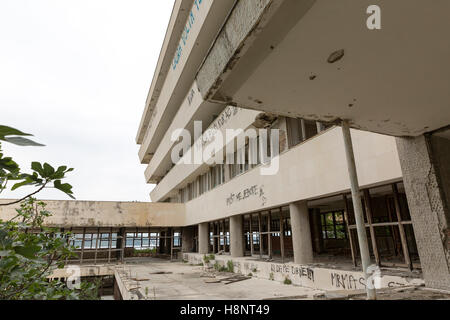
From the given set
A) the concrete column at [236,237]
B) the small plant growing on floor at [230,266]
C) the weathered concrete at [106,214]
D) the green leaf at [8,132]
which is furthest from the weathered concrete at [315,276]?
the weathered concrete at [106,214]

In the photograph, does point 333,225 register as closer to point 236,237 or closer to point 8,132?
point 236,237

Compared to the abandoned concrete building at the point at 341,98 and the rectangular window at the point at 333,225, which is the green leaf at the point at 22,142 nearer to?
the abandoned concrete building at the point at 341,98

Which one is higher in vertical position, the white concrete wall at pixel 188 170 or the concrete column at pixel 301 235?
the white concrete wall at pixel 188 170

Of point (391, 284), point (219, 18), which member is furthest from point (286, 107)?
point (219, 18)

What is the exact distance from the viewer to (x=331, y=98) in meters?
3.16

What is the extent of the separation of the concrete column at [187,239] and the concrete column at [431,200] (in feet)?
62.2

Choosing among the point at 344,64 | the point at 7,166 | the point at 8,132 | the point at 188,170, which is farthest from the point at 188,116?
the point at 8,132

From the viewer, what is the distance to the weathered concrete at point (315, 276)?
5.41 metres

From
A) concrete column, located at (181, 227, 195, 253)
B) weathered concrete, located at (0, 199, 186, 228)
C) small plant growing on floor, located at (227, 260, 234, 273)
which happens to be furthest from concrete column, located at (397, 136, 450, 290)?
concrete column, located at (181, 227, 195, 253)

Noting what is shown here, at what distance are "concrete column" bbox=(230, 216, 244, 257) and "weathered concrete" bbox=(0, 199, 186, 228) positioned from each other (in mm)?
7718

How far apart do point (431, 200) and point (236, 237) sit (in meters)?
10.4

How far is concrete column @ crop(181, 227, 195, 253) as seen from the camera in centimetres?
2147

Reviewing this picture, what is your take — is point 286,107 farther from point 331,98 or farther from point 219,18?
point 219,18

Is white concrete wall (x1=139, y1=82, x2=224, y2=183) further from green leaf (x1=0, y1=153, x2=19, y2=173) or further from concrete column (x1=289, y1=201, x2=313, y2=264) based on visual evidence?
green leaf (x1=0, y1=153, x2=19, y2=173)
